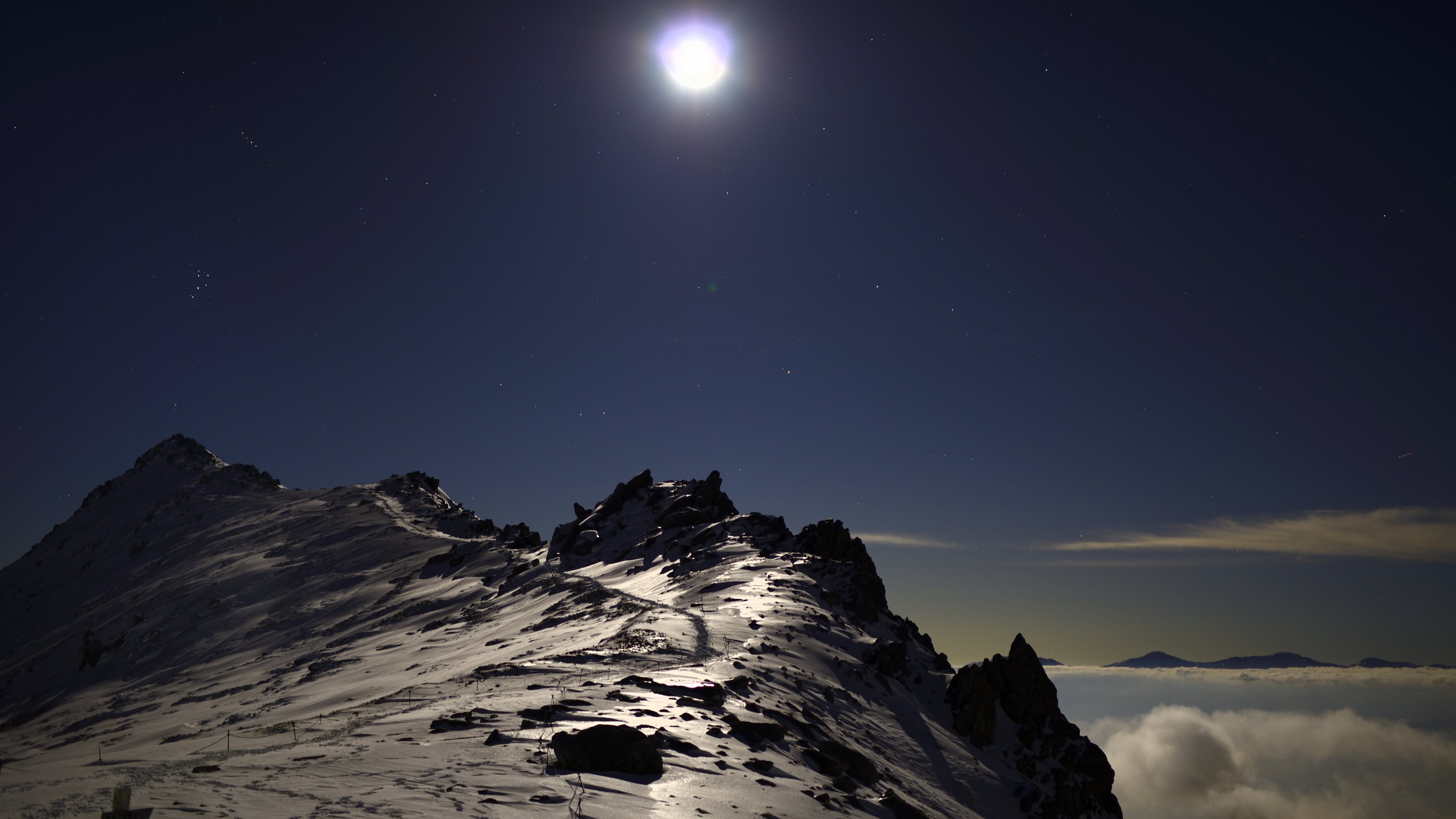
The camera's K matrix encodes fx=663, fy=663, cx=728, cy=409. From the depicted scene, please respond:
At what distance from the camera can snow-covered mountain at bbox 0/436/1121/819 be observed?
50.9 feet

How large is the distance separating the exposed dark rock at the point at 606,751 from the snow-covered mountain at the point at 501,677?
63mm

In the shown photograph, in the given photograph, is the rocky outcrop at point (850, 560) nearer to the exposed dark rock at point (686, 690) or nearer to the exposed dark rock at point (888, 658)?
the exposed dark rock at point (888, 658)

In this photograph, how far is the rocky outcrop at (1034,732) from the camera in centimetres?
4338

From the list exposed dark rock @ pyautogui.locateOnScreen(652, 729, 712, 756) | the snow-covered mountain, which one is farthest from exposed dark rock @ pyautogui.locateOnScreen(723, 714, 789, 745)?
exposed dark rock @ pyautogui.locateOnScreen(652, 729, 712, 756)

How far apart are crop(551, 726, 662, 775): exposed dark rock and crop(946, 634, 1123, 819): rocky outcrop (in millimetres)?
34769

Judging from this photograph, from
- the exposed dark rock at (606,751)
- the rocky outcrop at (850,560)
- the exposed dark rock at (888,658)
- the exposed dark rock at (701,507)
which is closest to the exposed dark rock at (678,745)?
the exposed dark rock at (606,751)

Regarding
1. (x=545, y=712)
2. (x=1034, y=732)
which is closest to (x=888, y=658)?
(x=1034, y=732)

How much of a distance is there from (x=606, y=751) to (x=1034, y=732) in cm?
4317

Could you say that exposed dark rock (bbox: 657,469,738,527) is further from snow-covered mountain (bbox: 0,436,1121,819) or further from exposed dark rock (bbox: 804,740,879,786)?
exposed dark rock (bbox: 804,740,879,786)

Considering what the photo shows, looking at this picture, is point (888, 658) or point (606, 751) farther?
point (888, 658)

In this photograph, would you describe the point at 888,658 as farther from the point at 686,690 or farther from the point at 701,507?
the point at 701,507

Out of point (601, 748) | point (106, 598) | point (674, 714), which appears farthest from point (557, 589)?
point (106, 598)

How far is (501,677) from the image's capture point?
27.4m

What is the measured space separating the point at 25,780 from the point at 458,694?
11363 mm
